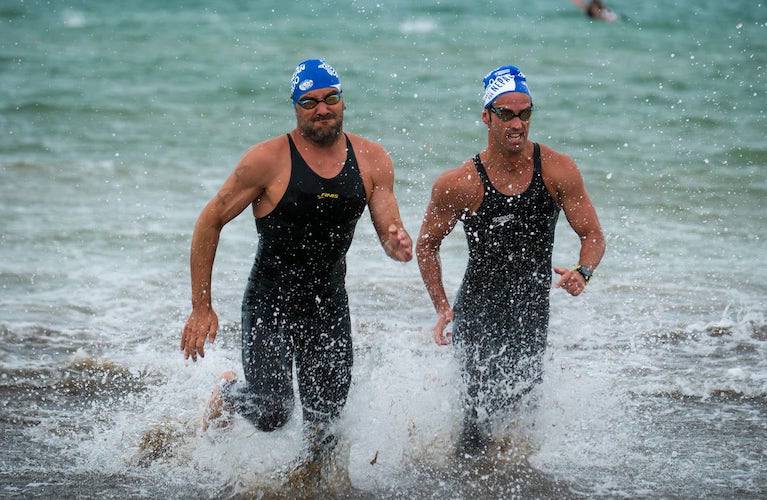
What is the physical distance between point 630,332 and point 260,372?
4.21 meters

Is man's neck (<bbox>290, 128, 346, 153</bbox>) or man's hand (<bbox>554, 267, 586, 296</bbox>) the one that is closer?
man's neck (<bbox>290, 128, 346, 153</bbox>)

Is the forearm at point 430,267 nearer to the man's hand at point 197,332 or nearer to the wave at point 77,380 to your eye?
the man's hand at point 197,332

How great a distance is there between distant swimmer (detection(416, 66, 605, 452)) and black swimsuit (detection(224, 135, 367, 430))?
66cm

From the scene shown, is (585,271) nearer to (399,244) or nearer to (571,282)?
(571,282)

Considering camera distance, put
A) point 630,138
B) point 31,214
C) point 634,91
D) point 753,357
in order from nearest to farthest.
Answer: point 753,357, point 31,214, point 630,138, point 634,91

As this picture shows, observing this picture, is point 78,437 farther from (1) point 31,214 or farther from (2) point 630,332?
(1) point 31,214

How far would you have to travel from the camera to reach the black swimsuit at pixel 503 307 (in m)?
6.32

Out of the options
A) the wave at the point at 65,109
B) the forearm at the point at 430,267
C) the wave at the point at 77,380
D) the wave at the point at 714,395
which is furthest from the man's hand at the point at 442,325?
the wave at the point at 65,109

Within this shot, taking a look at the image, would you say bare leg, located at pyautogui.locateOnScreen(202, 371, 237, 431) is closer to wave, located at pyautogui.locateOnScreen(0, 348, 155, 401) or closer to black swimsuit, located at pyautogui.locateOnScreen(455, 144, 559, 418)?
black swimsuit, located at pyautogui.locateOnScreen(455, 144, 559, 418)

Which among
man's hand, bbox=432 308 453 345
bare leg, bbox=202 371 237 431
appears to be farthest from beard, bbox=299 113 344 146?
bare leg, bbox=202 371 237 431

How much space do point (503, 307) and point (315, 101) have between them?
162 cm

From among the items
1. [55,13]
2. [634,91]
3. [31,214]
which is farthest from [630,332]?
[55,13]

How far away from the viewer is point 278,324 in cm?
584

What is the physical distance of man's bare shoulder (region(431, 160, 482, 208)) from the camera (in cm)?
625
